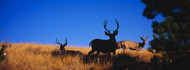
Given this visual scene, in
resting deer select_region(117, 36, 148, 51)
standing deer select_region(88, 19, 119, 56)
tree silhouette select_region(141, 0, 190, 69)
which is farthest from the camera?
resting deer select_region(117, 36, 148, 51)

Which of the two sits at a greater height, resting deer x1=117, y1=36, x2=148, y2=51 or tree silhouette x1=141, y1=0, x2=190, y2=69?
resting deer x1=117, y1=36, x2=148, y2=51

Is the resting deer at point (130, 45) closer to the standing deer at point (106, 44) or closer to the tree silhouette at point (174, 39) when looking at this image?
the standing deer at point (106, 44)

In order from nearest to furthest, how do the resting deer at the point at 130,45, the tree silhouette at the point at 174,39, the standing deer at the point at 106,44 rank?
the tree silhouette at the point at 174,39
the standing deer at the point at 106,44
the resting deer at the point at 130,45

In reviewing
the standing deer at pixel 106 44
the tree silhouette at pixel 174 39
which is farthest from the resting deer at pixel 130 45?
the tree silhouette at pixel 174 39

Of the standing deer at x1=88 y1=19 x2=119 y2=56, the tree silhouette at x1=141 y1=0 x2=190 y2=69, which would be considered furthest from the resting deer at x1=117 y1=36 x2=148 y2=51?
the tree silhouette at x1=141 y1=0 x2=190 y2=69

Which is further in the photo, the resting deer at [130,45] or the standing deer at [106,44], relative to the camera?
the resting deer at [130,45]

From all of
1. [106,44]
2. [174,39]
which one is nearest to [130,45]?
[106,44]

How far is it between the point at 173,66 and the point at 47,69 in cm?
477

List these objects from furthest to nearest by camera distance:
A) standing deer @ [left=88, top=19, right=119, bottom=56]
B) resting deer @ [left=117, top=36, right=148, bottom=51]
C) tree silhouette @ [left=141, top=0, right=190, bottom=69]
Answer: resting deer @ [left=117, top=36, right=148, bottom=51] < standing deer @ [left=88, top=19, right=119, bottom=56] < tree silhouette @ [left=141, top=0, right=190, bottom=69]

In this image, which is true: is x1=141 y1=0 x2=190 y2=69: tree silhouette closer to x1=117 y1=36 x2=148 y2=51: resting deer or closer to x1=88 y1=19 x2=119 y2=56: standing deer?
x1=88 y1=19 x2=119 y2=56: standing deer

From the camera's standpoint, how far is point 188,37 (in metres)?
3.78

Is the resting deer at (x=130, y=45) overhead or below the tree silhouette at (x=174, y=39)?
overhead

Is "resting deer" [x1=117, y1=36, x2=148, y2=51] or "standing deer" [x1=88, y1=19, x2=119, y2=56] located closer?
"standing deer" [x1=88, y1=19, x2=119, y2=56]

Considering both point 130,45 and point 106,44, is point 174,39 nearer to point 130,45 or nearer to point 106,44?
point 106,44
